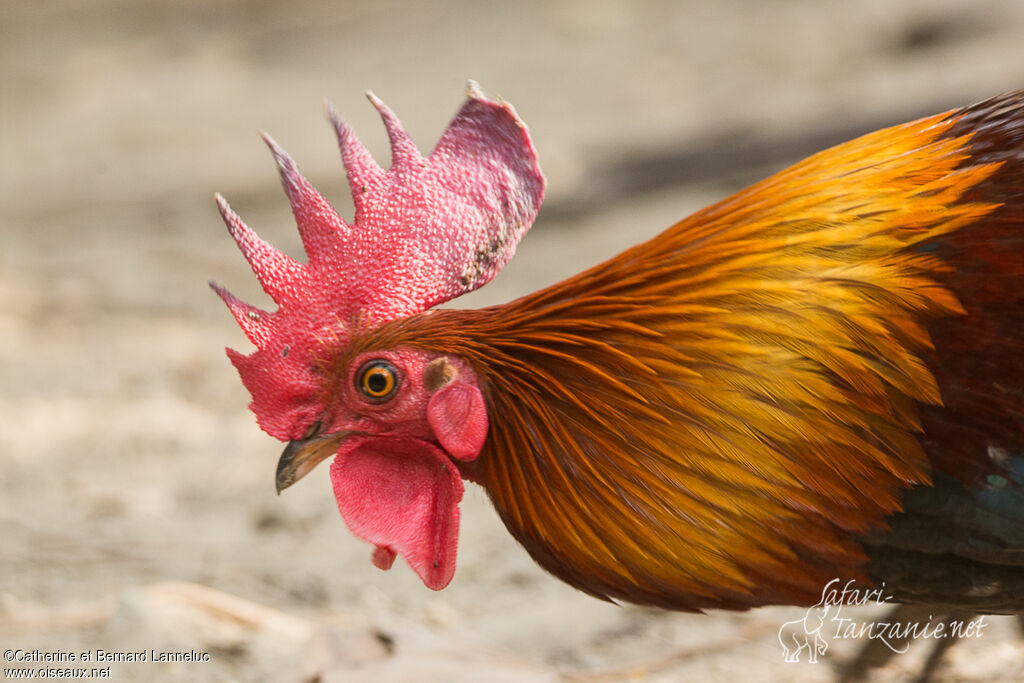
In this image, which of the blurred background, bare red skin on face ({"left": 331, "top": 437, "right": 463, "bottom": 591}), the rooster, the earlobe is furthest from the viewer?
the blurred background

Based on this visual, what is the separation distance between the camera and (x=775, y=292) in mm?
2025

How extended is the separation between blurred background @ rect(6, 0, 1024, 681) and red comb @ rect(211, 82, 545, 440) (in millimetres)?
1087

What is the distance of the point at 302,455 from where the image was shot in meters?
2.28

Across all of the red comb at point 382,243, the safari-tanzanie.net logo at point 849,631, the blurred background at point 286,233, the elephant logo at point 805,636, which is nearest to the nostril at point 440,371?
the red comb at point 382,243

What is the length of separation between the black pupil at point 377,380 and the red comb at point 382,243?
0.42 feet

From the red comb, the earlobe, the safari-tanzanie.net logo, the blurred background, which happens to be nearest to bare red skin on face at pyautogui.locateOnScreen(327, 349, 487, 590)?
the earlobe

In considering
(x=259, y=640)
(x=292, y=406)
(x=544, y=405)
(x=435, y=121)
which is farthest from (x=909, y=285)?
(x=435, y=121)

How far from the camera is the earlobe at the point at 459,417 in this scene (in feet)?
7.14

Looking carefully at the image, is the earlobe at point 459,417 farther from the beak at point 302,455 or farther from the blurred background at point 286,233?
the blurred background at point 286,233

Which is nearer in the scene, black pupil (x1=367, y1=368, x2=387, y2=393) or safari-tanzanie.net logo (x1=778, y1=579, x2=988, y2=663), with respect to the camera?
black pupil (x1=367, y1=368, x2=387, y2=393)

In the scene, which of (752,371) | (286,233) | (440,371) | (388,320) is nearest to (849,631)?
(752,371)

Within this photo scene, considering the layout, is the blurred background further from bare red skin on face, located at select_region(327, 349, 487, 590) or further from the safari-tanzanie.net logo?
bare red skin on face, located at select_region(327, 349, 487, 590)

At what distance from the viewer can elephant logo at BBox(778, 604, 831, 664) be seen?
306 cm

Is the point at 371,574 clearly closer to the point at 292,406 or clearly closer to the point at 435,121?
the point at 292,406
